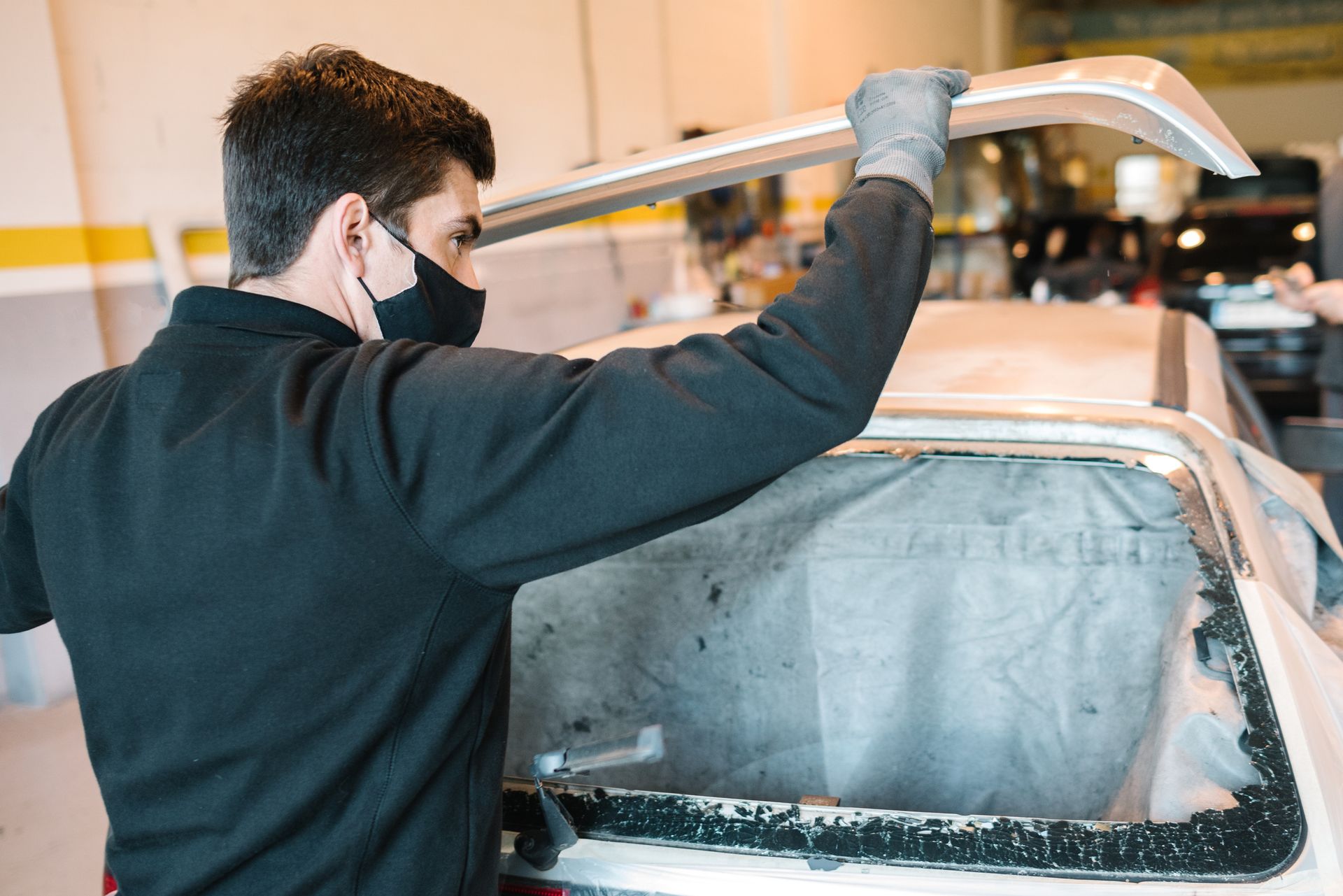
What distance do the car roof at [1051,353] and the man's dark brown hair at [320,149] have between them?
394 mm

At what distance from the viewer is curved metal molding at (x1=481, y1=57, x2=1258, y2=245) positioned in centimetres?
110

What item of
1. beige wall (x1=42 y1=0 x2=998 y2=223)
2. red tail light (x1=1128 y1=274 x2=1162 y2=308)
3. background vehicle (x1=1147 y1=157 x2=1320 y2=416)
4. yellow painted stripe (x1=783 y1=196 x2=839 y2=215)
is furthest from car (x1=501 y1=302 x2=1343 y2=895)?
yellow painted stripe (x1=783 y1=196 x2=839 y2=215)

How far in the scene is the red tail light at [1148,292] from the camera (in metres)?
6.09

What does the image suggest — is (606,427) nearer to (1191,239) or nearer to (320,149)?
(320,149)

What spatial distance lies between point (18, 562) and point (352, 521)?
558mm

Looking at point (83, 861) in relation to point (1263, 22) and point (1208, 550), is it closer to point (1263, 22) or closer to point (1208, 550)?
point (1208, 550)

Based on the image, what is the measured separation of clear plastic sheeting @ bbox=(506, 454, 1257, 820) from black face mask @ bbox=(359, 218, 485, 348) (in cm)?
72

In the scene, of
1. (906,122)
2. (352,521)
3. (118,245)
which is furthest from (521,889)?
(118,245)

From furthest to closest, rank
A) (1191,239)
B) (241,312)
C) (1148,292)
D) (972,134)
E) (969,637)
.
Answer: (1191,239)
(1148,292)
(969,637)
(972,134)
(241,312)

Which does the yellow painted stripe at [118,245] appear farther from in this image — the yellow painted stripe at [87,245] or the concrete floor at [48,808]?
the concrete floor at [48,808]

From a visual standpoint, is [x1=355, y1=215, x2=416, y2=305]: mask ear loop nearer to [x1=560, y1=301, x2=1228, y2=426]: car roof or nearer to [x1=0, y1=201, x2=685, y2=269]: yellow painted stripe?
[x1=560, y1=301, x2=1228, y2=426]: car roof

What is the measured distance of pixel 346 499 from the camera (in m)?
0.88

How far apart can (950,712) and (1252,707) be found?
0.73m

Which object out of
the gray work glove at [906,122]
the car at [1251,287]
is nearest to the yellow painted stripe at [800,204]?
the car at [1251,287]
